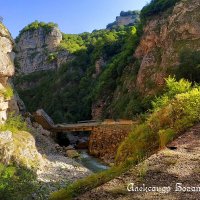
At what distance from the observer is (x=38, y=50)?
446 feet

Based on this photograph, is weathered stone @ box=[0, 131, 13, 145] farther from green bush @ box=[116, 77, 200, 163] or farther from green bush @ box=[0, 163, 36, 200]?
green bush @ box=[116, 77, 200, 163]

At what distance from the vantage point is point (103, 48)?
10362 cm

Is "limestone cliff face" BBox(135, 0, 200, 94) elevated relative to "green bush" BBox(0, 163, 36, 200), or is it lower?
elevated

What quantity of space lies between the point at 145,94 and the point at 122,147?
4024 cm

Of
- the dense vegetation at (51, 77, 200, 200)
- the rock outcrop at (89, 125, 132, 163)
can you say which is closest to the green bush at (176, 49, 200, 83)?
the rock outcrop at (89, 125, 132, 163)

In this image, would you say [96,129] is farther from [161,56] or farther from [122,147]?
[122,147]

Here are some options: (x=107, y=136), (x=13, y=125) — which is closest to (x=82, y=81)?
(x=107, y=136)

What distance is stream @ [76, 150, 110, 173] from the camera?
3859 centimetres

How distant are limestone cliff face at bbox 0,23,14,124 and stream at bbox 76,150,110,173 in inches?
387

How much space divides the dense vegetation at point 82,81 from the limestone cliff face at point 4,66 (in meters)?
24.8

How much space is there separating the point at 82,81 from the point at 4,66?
2449 inches

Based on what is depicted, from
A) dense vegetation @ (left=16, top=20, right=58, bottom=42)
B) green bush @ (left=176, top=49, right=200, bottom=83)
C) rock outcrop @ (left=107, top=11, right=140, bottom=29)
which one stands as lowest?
A: green bush @ (left=176, top=49, right=200, bottom=83)

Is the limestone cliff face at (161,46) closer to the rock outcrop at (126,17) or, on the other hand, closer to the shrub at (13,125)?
the shrub at (13,125)

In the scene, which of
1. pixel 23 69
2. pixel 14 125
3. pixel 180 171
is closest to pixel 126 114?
pixel 14 125
